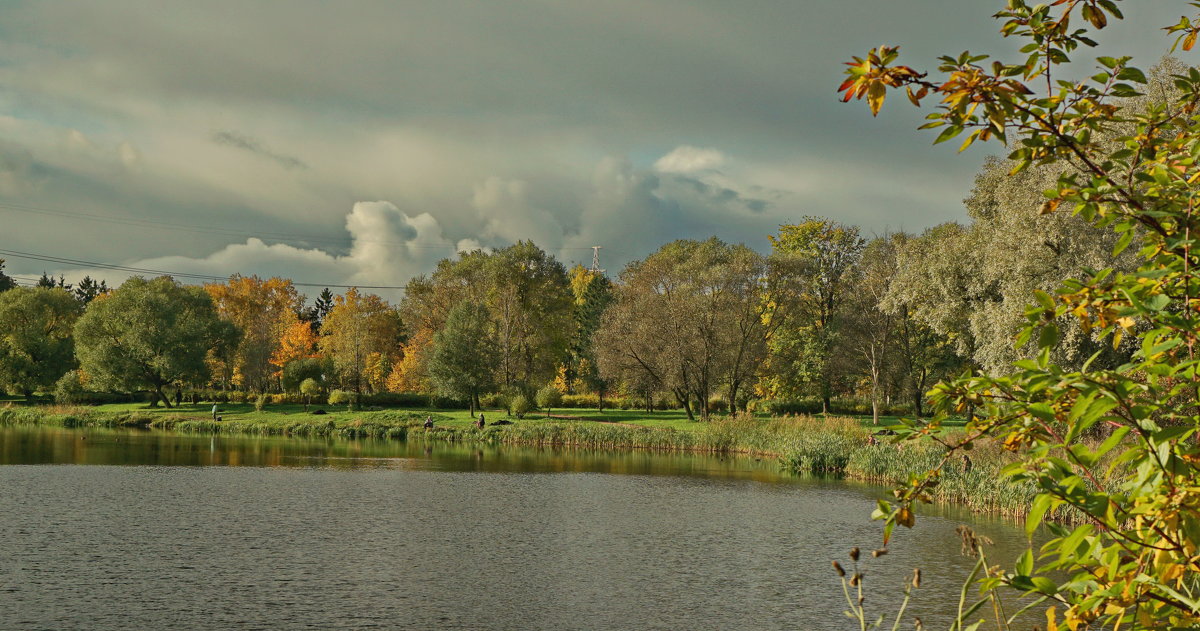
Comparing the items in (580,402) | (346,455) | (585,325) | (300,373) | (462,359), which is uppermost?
(585,325)

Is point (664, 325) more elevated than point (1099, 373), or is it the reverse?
point (664, 325)

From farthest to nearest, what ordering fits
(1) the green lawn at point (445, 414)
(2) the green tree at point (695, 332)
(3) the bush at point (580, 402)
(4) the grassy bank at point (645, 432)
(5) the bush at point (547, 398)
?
(3) the bush at point (580, 402) → (5) the bush at point (547, 398) → (1) the green lawn at point (445, 414) → (2) the green tree at point (695, 332) → (4) the grassy bank at point (645, 432)

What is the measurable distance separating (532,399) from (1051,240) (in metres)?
40.3

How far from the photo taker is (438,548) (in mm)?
20203

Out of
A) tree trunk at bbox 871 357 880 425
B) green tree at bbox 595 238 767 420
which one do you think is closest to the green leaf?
green tree at bbox 595 238 767 420

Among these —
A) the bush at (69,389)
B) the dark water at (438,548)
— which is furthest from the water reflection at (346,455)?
the bush at (69,389)

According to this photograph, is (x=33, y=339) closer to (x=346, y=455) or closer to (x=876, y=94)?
(x=346, y=455)

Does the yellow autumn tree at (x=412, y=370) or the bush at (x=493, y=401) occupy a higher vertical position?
the yellow autumn tree at (x=412, y=370)

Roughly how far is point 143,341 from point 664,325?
44290mm

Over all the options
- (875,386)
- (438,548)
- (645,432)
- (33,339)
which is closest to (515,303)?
(645,432)

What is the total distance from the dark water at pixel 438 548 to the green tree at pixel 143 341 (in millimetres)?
39038

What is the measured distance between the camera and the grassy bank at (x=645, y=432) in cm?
2938

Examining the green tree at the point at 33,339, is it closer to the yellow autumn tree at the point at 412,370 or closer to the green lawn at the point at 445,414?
the green lawn at the point at 445,414

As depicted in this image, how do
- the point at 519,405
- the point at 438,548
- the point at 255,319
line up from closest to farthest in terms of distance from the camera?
the point at 438,548 < the point at 519,405 < the point at 255,319
